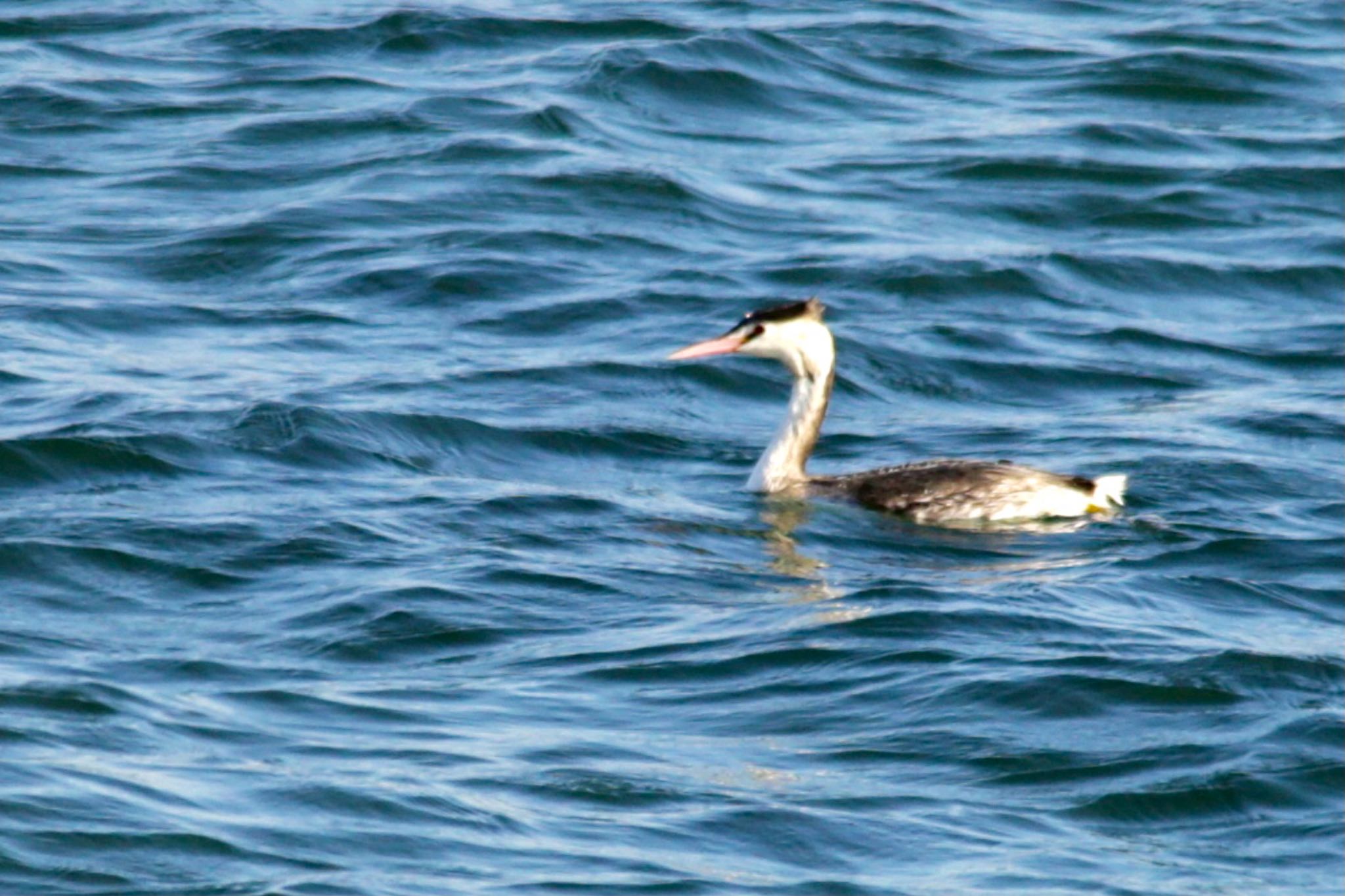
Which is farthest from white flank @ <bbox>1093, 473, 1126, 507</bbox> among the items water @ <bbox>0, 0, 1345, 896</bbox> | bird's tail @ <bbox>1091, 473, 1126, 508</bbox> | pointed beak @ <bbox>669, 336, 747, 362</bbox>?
pointed beak @ <bbox>669, 336, 747, 362</bbox>

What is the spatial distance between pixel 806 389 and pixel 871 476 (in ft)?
2.73

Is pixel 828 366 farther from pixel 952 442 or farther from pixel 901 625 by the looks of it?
pixel 901 625

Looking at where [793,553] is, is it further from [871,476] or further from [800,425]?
[800,425]

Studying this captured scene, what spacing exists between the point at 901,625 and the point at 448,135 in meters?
9.02

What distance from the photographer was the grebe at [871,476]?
12086 millimetres

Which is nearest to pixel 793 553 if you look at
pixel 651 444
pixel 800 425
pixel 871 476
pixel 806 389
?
pixel 871 476

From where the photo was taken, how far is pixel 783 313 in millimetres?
13047

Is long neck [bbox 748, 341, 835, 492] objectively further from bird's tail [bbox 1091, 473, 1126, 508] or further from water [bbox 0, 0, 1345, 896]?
bird's tail [bbox 1091, 473, 1126, 508]

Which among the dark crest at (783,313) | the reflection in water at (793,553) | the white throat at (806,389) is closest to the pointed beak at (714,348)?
the dark crest at (783,313)

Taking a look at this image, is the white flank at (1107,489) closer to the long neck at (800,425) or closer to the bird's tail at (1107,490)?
the bird's tail at (1107,490)

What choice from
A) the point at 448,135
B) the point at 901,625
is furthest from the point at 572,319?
the point at 901,625

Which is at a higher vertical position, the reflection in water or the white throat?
the white throat

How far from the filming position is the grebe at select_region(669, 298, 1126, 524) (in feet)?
39.7

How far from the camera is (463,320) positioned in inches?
595
